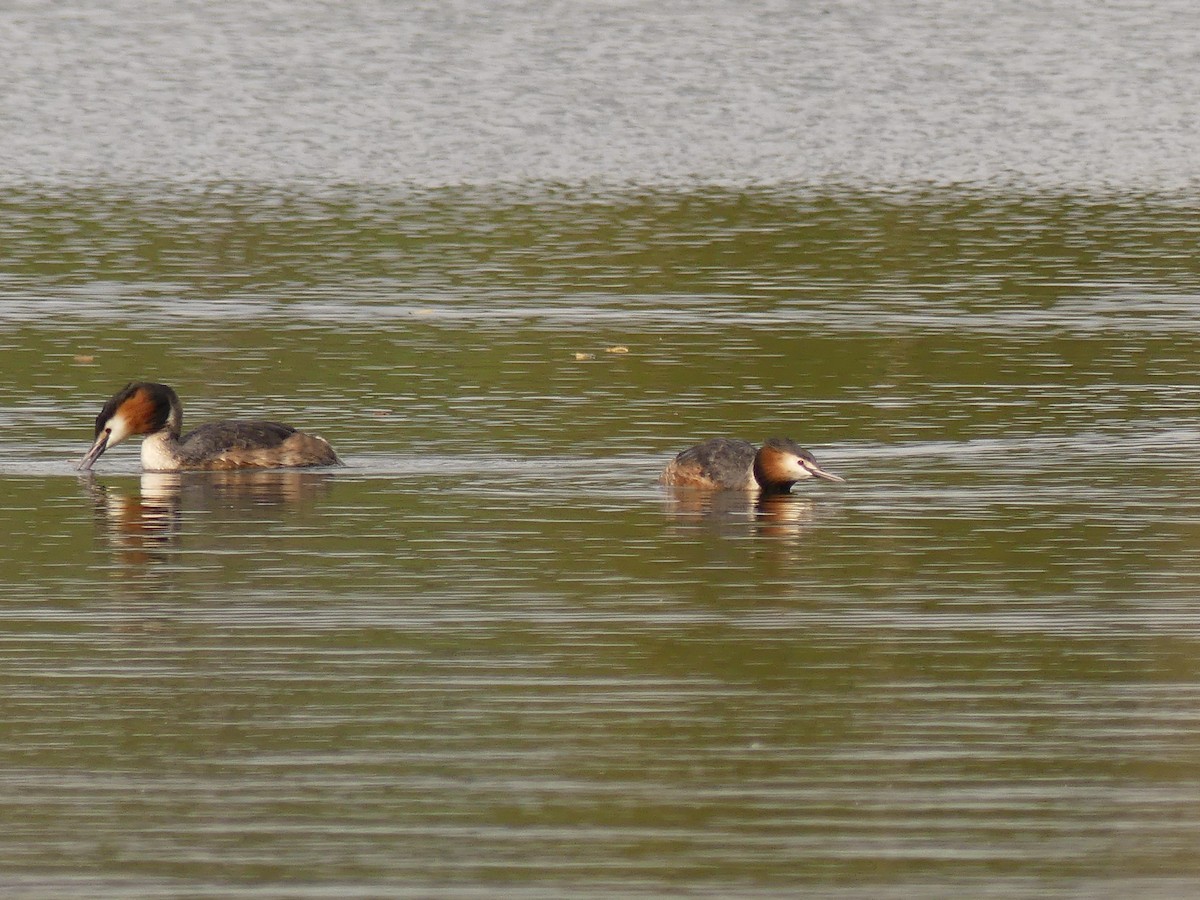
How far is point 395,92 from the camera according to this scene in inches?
1930

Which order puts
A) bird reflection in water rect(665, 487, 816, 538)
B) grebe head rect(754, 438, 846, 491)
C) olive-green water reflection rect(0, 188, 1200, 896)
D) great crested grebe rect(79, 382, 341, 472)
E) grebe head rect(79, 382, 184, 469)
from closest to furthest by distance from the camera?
1. olive-green water reflection rect(0, 188, 1200, 896)
2. bird reflection in water rect(665, 487, 816, 538)
3. grebe head rect(754, 438, 846, 491)
4. great crested grebe rect(79, 382, 341, 472)
5. grebe head rect(79, 382, 184, 469)

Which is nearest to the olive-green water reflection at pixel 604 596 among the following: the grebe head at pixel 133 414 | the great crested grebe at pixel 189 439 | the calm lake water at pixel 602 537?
the calm lake water at pixel 602 537

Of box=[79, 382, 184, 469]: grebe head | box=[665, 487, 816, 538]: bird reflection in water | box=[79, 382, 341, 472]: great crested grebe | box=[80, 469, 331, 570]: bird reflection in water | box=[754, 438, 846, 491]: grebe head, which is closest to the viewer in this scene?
box=[80, 469, 331, 570]: bird reflection in water

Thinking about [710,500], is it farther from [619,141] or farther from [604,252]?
[619,141]

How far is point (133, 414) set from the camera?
58.0ft

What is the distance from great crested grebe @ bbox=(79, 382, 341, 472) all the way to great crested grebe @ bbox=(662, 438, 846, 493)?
7.26ft

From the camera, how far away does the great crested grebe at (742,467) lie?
1639 centimetres

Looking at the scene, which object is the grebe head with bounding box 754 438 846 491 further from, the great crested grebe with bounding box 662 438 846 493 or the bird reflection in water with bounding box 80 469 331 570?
the bird reflection in water with bounding box 80 469 331 570

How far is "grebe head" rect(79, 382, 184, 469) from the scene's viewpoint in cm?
1758

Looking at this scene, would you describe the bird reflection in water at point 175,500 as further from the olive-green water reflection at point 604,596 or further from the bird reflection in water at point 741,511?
the bird reflection in water at point 741,511

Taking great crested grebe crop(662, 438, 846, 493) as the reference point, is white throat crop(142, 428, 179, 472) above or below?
below

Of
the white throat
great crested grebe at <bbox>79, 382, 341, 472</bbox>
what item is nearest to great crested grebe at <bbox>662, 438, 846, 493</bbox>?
great crested grebe at <bbox>79, 382, 341, 472</bbox>

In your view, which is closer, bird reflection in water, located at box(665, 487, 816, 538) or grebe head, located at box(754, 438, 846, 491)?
bird reflection in water, located at box(665, 487, 816, 538)

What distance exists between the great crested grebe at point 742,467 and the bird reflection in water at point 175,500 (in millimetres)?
2022
